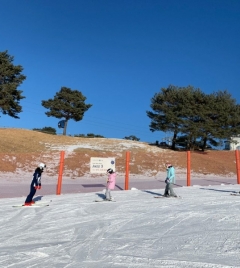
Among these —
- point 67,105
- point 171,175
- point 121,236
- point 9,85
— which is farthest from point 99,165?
point 67,105

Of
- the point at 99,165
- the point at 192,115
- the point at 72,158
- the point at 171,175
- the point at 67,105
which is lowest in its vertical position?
the point at 171,175

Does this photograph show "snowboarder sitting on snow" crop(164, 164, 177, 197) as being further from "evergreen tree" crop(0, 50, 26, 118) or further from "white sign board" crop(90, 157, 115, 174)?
"evergreen tree" crop(0, 50, 26, 118)

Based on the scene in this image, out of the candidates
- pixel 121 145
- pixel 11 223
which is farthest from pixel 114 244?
pixel 121 145

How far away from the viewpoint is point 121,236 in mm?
6305

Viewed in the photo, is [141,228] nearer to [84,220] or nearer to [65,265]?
[84,220]

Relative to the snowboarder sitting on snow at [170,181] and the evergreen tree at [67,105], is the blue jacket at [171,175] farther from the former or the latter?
the evergreen tree at [67,105]

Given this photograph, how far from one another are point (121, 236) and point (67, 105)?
156ft

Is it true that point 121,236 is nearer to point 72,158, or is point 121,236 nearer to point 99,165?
point 99,165

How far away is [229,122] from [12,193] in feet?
117

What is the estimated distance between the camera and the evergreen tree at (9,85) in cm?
3709

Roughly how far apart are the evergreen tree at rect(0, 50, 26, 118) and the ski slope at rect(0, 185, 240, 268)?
2969cm

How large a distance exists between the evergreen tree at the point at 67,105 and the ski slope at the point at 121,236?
42.8 metres

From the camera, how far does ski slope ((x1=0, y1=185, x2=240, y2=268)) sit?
15.3 ft

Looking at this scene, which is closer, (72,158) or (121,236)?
(121,236)
